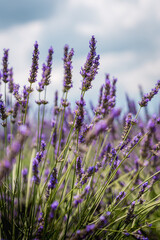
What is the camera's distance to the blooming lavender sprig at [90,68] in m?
1.35

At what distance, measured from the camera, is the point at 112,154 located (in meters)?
1.55

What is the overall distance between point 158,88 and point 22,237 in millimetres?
1248

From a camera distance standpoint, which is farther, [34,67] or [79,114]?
[34,67]

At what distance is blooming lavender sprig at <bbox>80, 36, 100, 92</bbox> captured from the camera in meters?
1.35

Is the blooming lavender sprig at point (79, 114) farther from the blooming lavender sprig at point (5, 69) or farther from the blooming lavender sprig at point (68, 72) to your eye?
the blooming lavender sprig at point (5, 69)

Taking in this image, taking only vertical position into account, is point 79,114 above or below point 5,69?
below

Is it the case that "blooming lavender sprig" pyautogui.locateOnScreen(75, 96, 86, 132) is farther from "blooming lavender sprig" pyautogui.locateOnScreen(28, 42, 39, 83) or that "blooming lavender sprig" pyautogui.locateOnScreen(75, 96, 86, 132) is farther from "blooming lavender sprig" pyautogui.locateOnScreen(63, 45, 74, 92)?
"blooming lavender sprig" pyautogui.locateOnScreen(28, 42, 39, 83)

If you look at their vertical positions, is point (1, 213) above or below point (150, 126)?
below

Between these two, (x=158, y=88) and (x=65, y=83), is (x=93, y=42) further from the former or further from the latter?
(x=158, y=88)

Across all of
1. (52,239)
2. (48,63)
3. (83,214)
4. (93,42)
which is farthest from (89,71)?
(52,239)

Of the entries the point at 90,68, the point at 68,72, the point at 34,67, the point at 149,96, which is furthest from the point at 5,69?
the point at 149,96

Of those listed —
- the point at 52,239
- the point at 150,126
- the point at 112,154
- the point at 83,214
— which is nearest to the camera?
the point at 150,126

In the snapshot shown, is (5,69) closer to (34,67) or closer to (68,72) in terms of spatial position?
(34,67)

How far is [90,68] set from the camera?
1.38m
